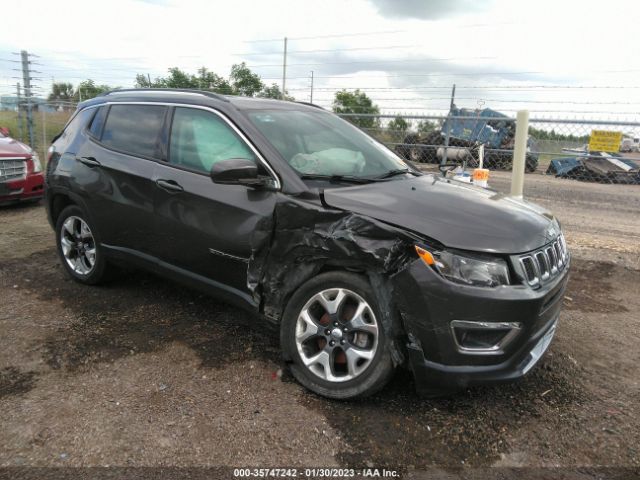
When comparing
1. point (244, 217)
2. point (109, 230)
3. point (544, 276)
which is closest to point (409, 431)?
point (544, 276)

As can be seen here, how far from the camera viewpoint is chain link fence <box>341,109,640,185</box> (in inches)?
375

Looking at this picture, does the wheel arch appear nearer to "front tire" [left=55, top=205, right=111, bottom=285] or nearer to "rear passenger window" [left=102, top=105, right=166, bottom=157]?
"rear passenger window" [left=102, top=105, right=166, bottom=157]

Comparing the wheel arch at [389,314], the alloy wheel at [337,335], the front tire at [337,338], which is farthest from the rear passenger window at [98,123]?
the wheel arch at [389,314]

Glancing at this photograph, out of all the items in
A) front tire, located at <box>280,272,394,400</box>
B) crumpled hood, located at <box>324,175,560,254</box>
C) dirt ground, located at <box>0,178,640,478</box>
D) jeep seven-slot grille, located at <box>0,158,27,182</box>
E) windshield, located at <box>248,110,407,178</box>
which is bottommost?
dirt ground, located at <box>0,178,640,478</box>

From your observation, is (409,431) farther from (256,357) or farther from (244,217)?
(244,217)

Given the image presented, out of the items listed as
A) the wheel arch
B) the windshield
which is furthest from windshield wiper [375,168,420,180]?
the wheel arch

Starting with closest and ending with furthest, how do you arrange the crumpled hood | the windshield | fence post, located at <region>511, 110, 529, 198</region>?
the crumpled hood → the windshield → fence post, located at <region>511, 110, 529, 198</region>

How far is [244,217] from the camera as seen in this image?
3.19 meters

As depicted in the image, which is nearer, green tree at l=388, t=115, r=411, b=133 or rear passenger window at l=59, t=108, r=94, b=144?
rear passenger window at l=59, t=108, r=94, b=144

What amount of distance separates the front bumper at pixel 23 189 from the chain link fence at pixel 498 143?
5353mm

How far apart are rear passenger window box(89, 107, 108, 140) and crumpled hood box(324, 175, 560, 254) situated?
2.48 metres

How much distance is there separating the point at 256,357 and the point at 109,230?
5.69ft

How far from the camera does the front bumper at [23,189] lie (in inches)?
294

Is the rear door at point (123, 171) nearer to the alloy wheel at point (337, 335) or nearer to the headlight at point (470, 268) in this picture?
the alloy wheel at point (337, 335)
